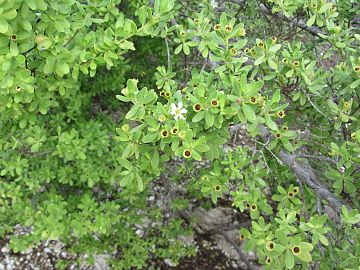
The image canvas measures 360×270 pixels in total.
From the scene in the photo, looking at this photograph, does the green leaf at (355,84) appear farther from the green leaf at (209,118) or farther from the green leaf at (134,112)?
the green leaf at (134,112)

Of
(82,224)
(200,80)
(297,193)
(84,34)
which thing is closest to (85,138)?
(82,224)

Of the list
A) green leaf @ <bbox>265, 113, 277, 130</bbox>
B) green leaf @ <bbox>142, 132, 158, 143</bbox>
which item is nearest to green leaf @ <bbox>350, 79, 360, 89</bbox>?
green leaf @ <bbox>265, 113, 277, 130</bbox>

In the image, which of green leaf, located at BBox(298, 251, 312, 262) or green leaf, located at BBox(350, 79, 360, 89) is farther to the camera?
green leaf, located at BBox(350, 79, 360, 89)

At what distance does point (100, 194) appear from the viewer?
3.57 metres

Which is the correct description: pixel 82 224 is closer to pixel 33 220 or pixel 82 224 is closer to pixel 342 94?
pixel 33 220

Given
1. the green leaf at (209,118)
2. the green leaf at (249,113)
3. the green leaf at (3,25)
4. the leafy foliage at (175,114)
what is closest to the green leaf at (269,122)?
the leafy foliage at (175,114)

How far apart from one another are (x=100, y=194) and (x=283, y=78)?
1.91 meters

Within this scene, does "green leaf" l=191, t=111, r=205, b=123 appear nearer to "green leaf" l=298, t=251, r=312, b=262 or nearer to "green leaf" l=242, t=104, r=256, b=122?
"green leaf" l=242, t=104, r=256, b=122

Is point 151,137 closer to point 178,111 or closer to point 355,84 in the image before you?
point 178,111

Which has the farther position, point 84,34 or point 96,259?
point 96,259

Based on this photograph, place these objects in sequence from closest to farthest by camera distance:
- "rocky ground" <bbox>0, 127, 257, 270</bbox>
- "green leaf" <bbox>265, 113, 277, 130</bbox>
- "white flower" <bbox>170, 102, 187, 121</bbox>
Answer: "white flower" <bbox>170, 102, 187, 121</bbox>
"green leaf" <bbox>265, 113, 277, 130</bbox>
"rocky ground" <bbox>0, 127, 257, 270</bbox>

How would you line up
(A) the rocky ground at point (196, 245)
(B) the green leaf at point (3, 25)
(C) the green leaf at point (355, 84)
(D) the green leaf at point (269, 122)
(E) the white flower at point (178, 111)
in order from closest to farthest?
(B) the green leaf at point (3, 25) < (E) the white flower at point (178, 111) < (D) the green leaf at point (269, 122) < (C) the green leaf at point (355, 84) < (A) the rocky ground at point (196, 245)

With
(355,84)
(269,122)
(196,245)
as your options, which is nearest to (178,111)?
(269,122)

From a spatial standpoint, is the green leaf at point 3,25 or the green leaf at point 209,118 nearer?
A: the green leaf at point 3,25
